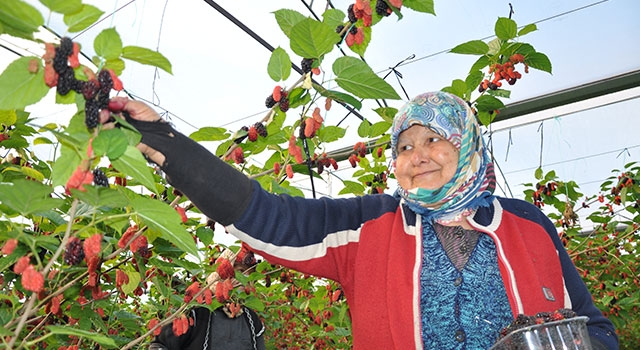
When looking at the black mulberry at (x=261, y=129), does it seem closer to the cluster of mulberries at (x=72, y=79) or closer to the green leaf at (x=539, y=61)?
the cluster of mulberries at (x=72, y=79)

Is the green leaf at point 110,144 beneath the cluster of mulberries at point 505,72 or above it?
beneath

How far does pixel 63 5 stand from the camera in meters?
0.65

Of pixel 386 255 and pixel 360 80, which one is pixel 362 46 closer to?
pixel 360 80

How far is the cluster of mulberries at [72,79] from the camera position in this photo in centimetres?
65

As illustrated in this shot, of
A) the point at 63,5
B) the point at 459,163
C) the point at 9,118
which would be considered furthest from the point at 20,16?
the point at 459,163

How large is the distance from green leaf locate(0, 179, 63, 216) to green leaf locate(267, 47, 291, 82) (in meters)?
0.59

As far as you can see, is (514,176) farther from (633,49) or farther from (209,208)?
(209,208)

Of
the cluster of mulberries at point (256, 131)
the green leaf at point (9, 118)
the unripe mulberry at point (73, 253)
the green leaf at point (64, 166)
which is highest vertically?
the green leaf at point (9, 118)

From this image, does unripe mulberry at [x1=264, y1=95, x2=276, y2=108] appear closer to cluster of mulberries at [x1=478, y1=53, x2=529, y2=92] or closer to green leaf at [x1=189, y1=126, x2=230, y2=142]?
green leaf at [x1=189, y1=126, x2=230, y2=142]

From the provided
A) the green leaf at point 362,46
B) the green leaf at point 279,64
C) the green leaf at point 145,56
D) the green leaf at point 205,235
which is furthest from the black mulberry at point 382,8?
the green leaf at point 205,235

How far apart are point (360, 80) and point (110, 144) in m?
0.53

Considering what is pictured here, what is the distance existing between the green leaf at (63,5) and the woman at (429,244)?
43 centimetres

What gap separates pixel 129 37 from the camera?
11.1 feet

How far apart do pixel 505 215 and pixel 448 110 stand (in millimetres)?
317
